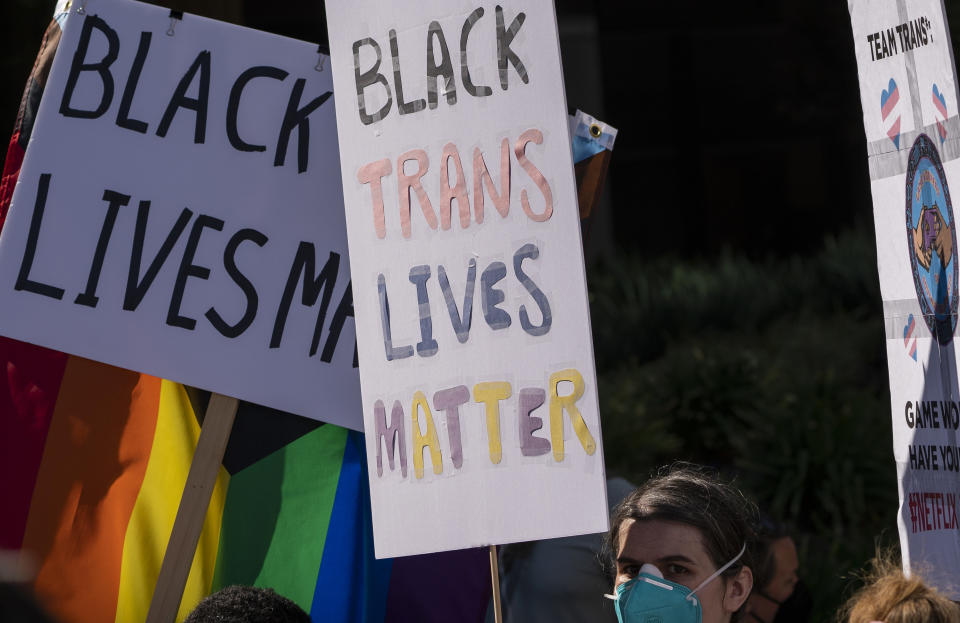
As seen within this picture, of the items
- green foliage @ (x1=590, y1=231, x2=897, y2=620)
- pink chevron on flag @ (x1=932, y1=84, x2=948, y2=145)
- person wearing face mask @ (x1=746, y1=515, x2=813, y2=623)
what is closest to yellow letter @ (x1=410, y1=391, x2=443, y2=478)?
pink chevron on flag @ (x1=932, y1=84, x2=948, y2=145)

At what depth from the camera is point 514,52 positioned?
2.35 m

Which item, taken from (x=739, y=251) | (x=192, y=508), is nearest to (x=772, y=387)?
(x=739, y=251)

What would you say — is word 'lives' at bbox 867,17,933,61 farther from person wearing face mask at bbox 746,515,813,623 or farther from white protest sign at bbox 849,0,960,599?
person wearing face mask at bbox 746,515,813,623

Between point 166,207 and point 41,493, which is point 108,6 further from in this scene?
point 41,493

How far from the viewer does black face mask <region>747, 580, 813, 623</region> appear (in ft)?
13.9

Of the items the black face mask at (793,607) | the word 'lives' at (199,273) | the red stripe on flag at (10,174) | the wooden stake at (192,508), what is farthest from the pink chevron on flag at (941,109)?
the black face mask at (793,607)

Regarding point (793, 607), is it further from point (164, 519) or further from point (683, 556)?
point (164, 519)

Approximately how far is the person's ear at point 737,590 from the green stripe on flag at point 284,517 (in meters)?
1.00

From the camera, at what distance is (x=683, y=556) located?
8.13 ft

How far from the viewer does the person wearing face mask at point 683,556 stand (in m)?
2.44

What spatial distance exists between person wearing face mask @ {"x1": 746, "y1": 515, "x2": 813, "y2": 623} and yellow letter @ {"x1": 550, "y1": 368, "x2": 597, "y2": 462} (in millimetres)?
2127

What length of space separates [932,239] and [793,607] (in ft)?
7.31

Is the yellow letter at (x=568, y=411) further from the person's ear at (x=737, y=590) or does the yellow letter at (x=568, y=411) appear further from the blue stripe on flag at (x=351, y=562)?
the blue stripe on flag at (x=351, y=562)

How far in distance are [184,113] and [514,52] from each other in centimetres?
97
